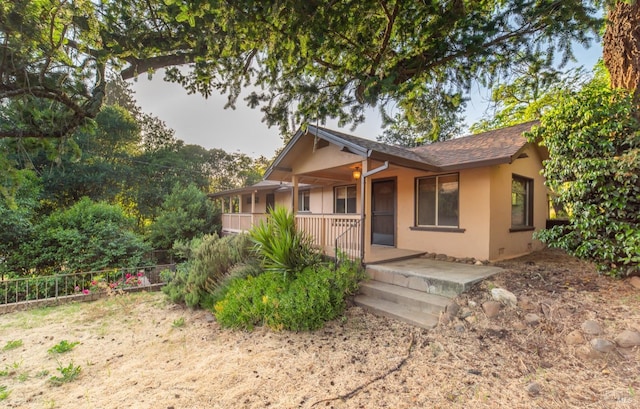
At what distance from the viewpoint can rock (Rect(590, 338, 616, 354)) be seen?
9.66 ft

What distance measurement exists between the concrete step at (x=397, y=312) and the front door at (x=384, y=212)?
363cm

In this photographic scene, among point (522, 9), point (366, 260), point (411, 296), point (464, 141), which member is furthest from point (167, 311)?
point (464, 141)

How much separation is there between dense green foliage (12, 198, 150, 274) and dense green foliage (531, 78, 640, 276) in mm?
11317

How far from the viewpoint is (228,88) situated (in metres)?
4.96

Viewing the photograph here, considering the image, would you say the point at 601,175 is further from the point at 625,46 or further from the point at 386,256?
the point at 386,256

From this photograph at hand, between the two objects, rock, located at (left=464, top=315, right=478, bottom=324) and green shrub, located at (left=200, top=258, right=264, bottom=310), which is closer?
rock, located at (left=464, top=315, right=478, bottom=324)

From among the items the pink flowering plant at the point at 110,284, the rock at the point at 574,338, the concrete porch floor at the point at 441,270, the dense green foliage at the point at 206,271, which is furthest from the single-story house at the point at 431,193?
the pink flowering plant at the point at 110,284

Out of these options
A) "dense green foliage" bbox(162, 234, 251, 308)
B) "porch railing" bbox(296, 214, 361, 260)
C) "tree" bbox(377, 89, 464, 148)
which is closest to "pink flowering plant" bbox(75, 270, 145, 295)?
"dense green foliage" bbox(162, 234, 251, 308)

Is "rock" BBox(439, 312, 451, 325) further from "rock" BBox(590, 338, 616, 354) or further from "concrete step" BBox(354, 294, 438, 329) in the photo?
"rock" BBox(590, 338, 616, 354)

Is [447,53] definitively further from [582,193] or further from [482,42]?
[582,193]

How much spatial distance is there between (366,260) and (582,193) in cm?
379

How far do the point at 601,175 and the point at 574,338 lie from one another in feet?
8.71

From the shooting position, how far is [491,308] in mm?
3850

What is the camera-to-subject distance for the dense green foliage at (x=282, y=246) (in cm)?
512
